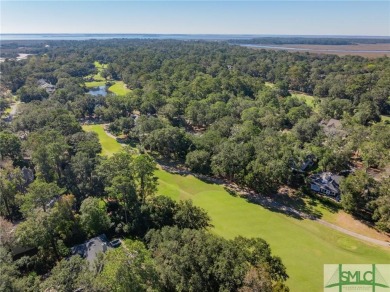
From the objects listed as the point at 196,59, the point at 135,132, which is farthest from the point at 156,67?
the point at 135,132

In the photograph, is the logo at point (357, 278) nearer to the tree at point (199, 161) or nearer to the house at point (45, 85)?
the tree at point (199, 161)

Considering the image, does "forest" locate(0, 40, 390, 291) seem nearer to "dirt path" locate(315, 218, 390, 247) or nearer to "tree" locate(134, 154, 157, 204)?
"tree" locate(134, 154, 157, 204)

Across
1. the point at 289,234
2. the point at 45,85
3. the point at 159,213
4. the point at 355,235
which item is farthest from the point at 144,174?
the point at 45,85

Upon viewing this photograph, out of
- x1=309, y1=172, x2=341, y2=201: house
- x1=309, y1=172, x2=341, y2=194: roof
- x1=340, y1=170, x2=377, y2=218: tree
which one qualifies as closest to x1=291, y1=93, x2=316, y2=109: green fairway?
x1=309, y1=172, x2=341, y2=194: roof

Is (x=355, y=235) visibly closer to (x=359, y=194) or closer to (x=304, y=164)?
(x=359, y=194)

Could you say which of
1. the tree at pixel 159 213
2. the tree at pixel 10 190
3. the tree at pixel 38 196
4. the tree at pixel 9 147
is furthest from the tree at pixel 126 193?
the tree at pixel 9 147
